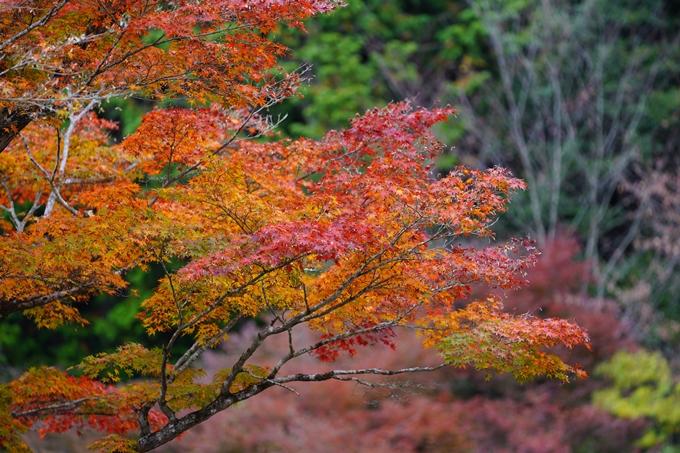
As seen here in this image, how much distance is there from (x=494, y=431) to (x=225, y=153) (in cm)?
710

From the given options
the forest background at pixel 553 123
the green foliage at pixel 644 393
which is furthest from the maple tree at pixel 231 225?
the forest background at pixel 553 123

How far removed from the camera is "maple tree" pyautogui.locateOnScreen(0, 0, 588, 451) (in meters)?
6.23

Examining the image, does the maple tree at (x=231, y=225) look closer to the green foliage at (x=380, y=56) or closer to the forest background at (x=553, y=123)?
the forest background at (x=553, y=123)

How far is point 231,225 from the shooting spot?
6941mm

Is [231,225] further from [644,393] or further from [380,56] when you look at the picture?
[380,56]

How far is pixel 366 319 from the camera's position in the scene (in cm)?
716

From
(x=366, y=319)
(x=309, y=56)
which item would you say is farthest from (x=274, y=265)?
(x=309, y=56)

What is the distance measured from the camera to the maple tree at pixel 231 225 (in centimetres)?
623

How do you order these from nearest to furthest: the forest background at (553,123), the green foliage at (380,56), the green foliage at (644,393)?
the green foliage at (644,393), the forest background at (553,123), the green foliage at (380,56)

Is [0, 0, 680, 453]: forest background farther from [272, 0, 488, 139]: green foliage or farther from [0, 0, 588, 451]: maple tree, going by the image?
[0, 0, 588, 451]: maple tree

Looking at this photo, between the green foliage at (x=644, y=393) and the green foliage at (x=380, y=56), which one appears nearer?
the green foliage at (x=644, y=393)

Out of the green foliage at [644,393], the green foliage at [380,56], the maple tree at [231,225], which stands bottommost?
the green foliage at [644,393]

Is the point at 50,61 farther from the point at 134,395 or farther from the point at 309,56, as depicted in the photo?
the point at 309,56

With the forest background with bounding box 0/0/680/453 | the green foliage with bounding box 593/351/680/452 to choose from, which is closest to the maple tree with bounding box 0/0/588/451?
the green foliage with bounding box 593/351/680/452
